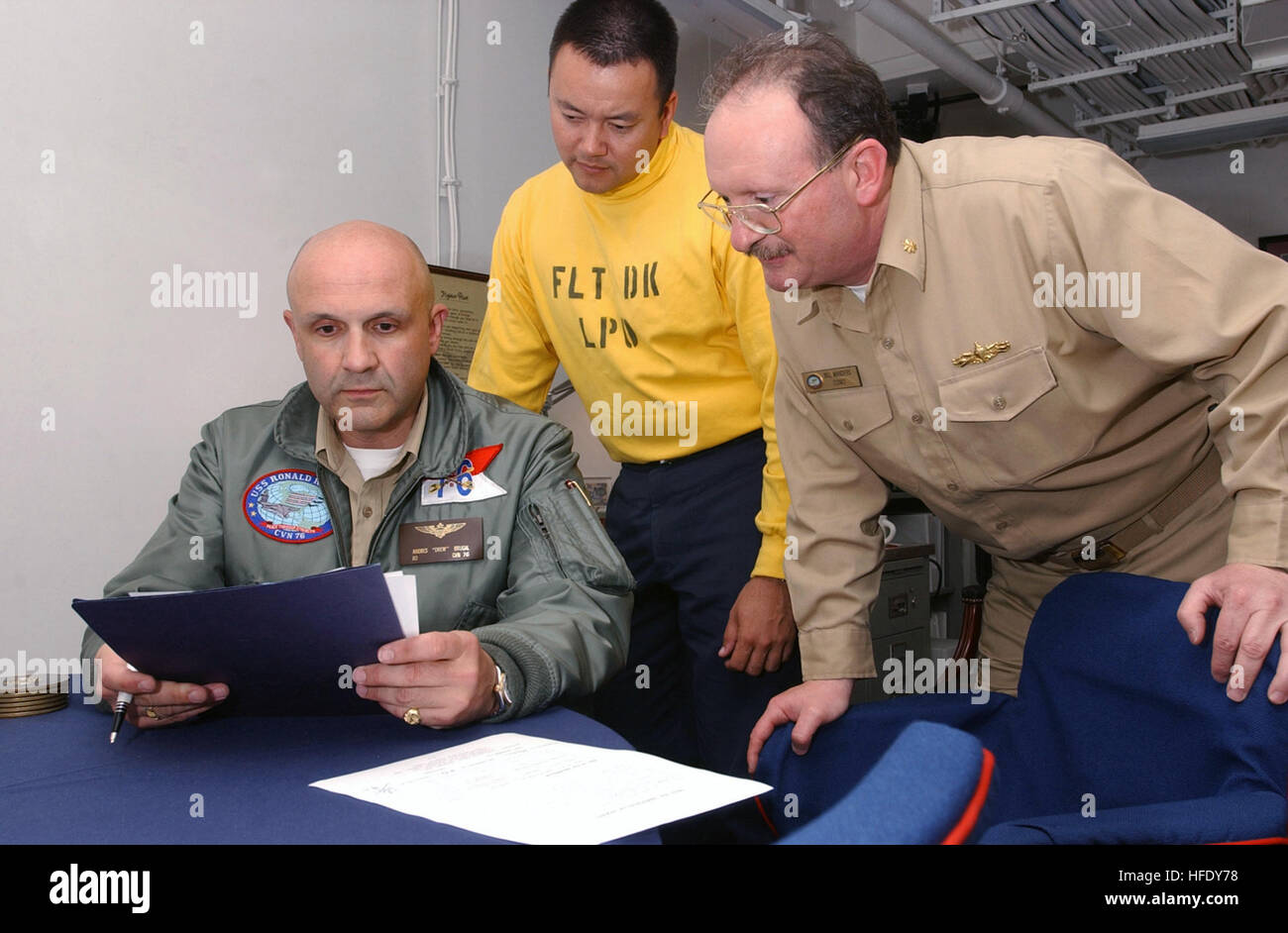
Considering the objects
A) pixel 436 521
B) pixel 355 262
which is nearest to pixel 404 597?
pixel 436 521

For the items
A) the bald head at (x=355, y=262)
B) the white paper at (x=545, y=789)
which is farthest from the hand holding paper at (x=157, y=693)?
the bald head at (x=355, y=262)

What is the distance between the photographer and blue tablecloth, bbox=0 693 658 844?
2.81 feet

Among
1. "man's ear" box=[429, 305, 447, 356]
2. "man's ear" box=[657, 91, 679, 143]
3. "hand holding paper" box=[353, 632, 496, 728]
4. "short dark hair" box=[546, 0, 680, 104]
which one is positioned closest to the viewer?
"hand holding paper" box=[353, 632, 496, 728]

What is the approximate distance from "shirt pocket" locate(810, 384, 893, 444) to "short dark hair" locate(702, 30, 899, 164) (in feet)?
1.15

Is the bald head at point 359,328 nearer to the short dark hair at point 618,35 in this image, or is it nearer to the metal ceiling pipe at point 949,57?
the short dark hair at point 618,35

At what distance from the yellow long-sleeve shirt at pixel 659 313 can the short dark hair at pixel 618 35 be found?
19 cm

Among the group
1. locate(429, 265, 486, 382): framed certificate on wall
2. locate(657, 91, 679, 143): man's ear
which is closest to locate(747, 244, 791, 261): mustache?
locate(657, 91, 679, 143): man's ear

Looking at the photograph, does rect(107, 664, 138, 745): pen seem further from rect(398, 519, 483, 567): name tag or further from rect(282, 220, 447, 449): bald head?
rect(282, 220, 447, 449): bald head

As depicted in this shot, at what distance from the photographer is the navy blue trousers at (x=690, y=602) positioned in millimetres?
2049

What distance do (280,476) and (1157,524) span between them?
52.4 inches

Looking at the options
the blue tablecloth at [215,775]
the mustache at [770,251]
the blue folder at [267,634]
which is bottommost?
the blue tablecloth at [215,775]

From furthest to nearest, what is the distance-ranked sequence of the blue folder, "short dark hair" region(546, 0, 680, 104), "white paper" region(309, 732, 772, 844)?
"short dark hair" region(546, 0, 680, 104) < the blue folder < "white paper" region(309, 732, 772, 844)

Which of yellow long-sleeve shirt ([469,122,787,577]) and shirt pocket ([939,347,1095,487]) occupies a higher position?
yellow long-sleeve shirt ([469,122,787,577])
